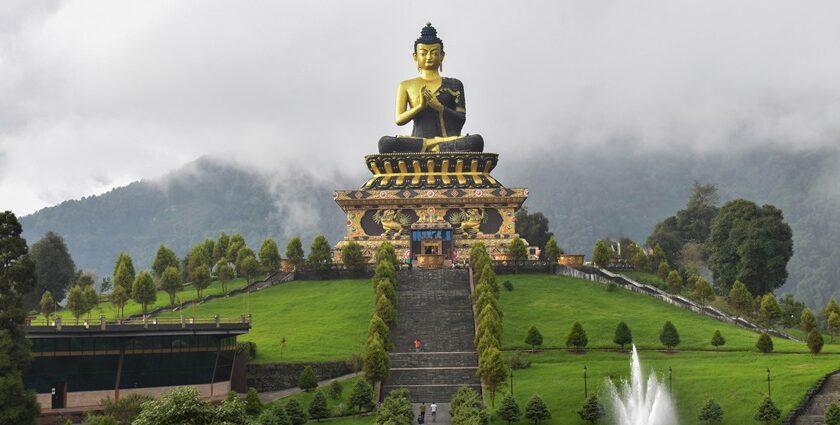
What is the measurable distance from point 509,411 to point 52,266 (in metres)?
42.1

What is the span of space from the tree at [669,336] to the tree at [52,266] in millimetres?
40573

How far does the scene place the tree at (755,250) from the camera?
65062mm

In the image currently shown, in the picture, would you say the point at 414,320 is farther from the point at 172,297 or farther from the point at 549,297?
the point at 172,297

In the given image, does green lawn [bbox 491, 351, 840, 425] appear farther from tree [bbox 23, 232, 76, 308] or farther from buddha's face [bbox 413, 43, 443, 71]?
tree [bbox 23, 232, 76, 308]

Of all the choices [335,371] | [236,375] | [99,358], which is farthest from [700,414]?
[99,358]

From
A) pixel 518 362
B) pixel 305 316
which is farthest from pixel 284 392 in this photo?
pixel 305 316

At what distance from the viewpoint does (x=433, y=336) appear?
4825cm

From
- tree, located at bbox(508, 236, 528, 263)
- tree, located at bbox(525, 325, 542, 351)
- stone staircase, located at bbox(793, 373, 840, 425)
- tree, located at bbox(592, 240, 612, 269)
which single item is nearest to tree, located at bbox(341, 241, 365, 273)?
tree, located at bbox(508, 236, 528, 263)

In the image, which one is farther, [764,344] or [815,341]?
[764,344]

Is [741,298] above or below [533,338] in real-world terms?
Result: above

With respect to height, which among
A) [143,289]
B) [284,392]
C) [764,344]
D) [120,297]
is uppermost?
[143,289]

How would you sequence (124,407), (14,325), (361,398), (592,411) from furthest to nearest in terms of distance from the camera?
(361,398), (592,411), (124,407), (14,325)

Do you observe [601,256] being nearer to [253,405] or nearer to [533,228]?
[533,228]

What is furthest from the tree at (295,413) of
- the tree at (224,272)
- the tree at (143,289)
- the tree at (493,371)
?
the tree at (224,272)
